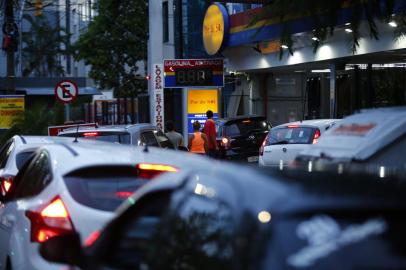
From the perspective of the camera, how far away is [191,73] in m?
22.2

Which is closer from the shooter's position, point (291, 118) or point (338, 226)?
point (338, 226)

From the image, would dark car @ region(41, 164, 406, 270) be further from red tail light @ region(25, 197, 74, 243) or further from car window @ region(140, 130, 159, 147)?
car window @ region(140, 130, 159, 147)

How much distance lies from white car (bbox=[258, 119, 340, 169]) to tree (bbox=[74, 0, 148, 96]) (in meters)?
21.2

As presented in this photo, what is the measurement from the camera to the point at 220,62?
22594 mm

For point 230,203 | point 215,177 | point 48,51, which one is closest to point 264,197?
point 230,203

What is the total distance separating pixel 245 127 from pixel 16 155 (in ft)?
39.6

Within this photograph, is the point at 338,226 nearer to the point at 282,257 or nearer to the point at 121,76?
the point at 282,257

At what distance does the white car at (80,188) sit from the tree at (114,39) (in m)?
31.4

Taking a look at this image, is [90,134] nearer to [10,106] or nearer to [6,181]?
[6,181]

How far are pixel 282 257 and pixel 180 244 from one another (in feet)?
2.60

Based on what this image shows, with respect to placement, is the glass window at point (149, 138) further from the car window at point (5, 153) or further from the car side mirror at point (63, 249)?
the car side mirror at point (63, 249)

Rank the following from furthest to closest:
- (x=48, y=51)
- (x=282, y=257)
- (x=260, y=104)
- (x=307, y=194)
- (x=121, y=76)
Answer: (x=48, y=51) → (x=121, y=76) → (x=260, y=104) → (x=307, y=194) → (x=282, y=257)

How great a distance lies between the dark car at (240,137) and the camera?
67.3ft

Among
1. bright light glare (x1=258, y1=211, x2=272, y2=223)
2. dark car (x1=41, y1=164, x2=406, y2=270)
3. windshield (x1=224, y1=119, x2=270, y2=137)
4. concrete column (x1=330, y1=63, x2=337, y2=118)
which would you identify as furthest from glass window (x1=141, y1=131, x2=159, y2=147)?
concrete column (x1=330, y1=63, x2=337, y2=118)
